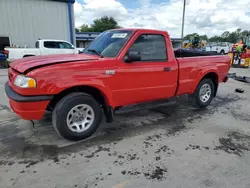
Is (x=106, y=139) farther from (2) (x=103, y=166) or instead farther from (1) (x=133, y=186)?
(1) (x=133, y=186)

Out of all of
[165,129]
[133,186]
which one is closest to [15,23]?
[165,129]

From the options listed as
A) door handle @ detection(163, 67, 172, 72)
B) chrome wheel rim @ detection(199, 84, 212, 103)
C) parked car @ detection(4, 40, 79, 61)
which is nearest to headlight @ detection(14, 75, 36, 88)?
door handle @ detection(163, 67, 172, 72)

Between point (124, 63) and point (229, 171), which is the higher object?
point (124, 63)

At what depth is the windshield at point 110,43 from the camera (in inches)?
139

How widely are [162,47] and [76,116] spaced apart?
2276 mm

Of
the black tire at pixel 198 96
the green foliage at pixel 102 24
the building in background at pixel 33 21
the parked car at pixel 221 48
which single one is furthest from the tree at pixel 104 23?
the black tire at pixel 198 96

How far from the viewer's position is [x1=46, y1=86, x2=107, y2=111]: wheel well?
3148 millimetres

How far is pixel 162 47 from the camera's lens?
13.3ft

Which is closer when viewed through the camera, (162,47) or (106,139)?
(106,139)

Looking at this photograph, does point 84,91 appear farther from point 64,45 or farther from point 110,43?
point 64,45

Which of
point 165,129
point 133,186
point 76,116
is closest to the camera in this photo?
point 133,186

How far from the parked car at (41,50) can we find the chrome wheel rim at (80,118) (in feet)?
31.9

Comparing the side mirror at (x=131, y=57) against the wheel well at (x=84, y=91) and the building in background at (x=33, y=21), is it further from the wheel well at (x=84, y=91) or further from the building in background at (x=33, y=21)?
the building in background at (x=33, y=21)

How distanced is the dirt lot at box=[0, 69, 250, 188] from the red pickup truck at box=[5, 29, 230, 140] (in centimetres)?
42
